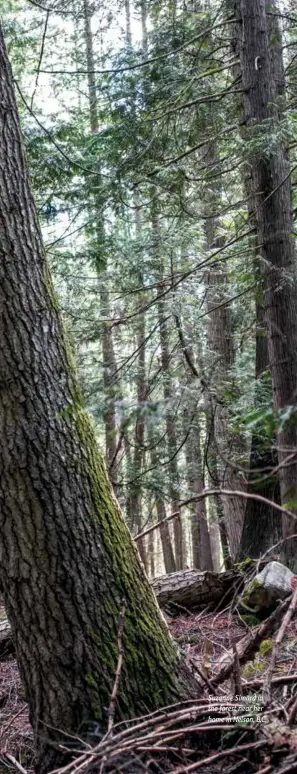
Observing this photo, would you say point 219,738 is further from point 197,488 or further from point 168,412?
point 197,488

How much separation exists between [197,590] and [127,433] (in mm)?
1876

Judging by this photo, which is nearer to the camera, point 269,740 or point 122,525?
point 269,740

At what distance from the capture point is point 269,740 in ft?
7.03

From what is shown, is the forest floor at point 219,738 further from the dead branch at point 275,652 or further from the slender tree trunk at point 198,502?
the slender tree trunk at point 198,502

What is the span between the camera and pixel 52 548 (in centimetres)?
247

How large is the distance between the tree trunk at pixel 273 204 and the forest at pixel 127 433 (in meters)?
0.02

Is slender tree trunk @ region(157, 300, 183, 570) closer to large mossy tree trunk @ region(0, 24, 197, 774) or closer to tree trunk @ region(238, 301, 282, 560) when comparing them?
tree trunk @ region(238, 301, 282, 560)

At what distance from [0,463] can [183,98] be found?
4.94 m

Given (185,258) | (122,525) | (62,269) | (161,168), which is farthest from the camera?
(62,269)

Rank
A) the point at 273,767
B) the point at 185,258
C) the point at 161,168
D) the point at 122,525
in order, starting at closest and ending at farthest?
the point at 273,767 < the point at 122,525 < the point at 161,168 < the point at 185,258

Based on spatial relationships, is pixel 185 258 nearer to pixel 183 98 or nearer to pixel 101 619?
pixel 183 98

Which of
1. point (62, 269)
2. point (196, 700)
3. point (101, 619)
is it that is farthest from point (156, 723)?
point (62, 269)

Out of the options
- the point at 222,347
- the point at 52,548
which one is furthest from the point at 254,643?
the point at 222,347

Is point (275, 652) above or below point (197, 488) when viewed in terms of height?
below
